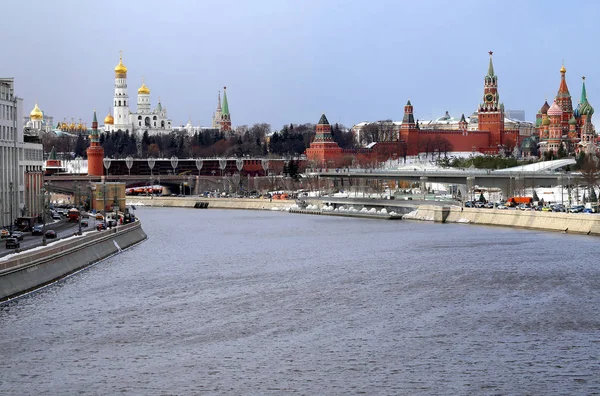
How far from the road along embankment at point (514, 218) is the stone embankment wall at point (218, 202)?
662 inches

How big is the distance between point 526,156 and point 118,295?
107232mm

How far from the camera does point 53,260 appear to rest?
31.8 meters

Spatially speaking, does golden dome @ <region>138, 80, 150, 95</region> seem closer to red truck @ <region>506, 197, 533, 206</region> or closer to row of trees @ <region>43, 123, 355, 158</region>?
row of trees @ <region>43, 123, 355, 158</region>

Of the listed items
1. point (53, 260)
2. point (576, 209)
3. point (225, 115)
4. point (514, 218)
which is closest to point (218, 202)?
point (514, 218)

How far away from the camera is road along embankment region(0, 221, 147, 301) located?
28.0m

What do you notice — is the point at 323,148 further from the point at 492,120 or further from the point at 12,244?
the point at 12,244

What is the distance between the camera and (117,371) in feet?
71.5

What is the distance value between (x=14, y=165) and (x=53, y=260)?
45.3ft

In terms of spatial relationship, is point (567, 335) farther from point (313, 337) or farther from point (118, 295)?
point (118, 295)

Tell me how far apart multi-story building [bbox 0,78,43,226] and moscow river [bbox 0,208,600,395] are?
5429mm

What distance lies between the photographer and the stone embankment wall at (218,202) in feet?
266

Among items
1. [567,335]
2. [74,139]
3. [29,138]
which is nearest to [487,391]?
[567,335]

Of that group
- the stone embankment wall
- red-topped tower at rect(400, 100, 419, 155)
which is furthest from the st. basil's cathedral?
the stone embankment wall

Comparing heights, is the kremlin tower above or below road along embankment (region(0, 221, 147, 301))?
above
